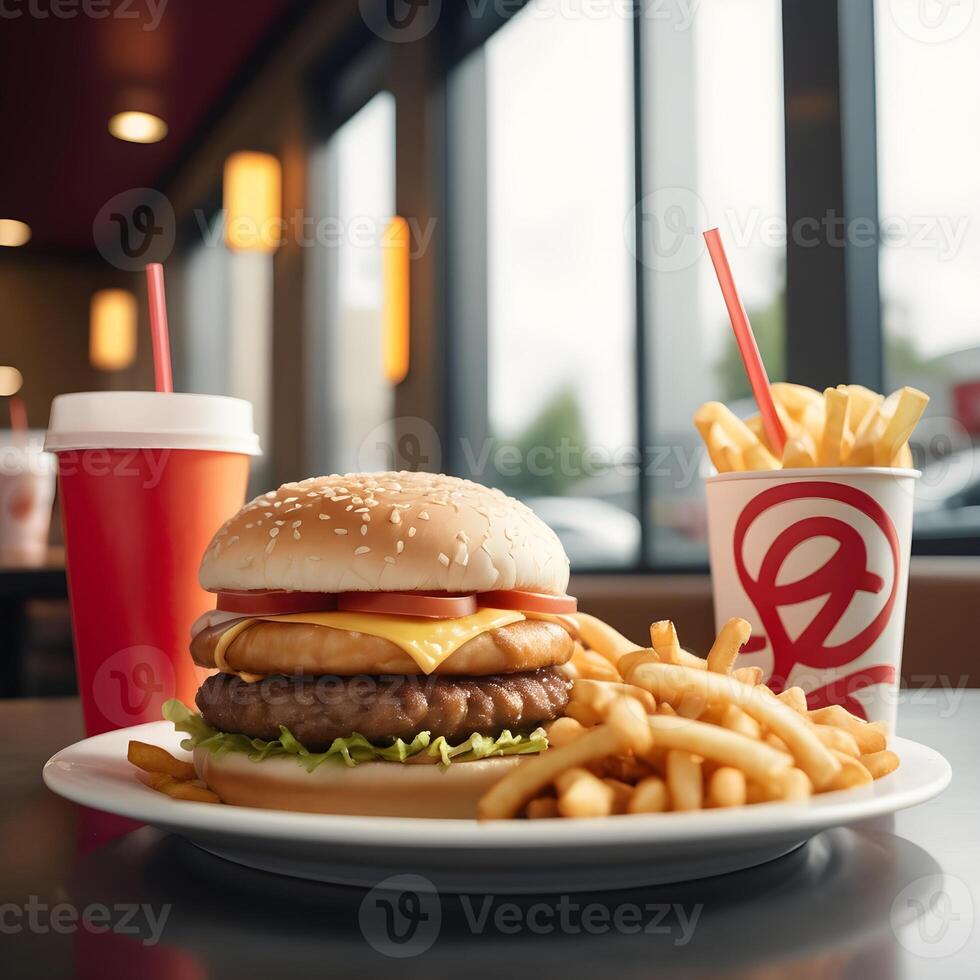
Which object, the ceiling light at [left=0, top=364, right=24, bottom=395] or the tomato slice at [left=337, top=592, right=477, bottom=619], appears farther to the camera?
the ceiling light at [left=0, top=364, right=24, bottom=395]

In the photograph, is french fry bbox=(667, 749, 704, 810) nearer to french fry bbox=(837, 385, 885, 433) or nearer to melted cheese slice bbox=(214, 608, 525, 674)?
melted cheese slice bbox=(214, 608, 525, 674)

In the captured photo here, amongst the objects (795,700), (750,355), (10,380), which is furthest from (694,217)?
(10,380)

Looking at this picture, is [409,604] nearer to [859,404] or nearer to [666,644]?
[666,644]

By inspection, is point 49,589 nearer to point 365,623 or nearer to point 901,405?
point 365,623

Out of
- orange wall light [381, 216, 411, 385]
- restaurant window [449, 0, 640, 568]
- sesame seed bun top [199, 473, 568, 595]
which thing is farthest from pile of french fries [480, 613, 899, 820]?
orange wall light [381, 216, 411, 385]

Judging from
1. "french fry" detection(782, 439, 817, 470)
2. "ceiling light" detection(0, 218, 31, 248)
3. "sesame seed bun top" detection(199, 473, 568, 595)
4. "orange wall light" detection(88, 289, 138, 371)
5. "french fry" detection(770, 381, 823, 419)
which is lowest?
"sesame seed bun top" detection(199, 473, 568, 595)

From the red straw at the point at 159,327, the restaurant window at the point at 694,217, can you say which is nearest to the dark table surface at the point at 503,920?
the red straw at the point at 159,327

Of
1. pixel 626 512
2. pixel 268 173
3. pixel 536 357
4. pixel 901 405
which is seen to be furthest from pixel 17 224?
pixel 901 405
